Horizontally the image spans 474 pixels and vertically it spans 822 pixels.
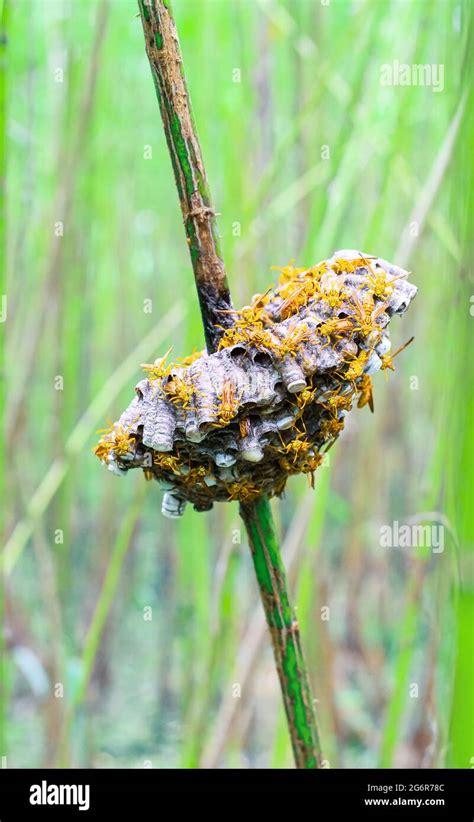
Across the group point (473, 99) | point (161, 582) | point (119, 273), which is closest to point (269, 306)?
point (473, 99)

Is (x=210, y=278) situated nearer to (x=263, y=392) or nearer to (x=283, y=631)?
(x=263, y=392)

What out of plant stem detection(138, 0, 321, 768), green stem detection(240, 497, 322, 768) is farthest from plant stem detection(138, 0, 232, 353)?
green stem detection(240, 497, 322, 768)

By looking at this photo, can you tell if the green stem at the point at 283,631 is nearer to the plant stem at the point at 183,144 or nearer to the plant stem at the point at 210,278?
the plant stem at the point at 210,278

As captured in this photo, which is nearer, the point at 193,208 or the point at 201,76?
the point at 193,208

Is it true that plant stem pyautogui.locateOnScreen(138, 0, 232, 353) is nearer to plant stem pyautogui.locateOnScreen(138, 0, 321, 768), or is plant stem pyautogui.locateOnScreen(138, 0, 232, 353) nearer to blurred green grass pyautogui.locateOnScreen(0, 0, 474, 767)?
plant stem pyautogui.locateOnScreen(138, 0, 321, 768)

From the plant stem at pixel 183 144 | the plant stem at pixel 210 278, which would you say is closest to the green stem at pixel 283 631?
the plant stem at pixel 210 278
